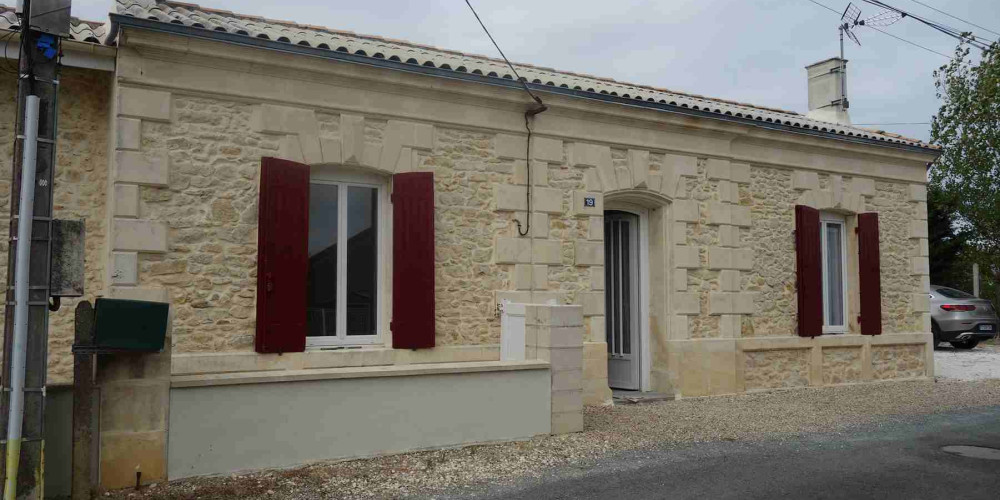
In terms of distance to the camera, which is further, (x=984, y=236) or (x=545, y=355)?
(x=984, y=236)

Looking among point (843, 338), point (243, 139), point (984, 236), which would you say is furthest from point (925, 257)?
point (984, 236)

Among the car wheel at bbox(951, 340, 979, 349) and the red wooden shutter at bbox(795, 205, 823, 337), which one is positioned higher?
the red wooden shutter at bbox(795, 205, 823, 337)

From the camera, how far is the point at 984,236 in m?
20.7

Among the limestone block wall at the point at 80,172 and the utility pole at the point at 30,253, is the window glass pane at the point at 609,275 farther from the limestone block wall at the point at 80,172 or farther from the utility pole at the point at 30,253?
the utility pole at the point at 30,253

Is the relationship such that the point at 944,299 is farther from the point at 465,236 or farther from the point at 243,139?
the point at 243,139

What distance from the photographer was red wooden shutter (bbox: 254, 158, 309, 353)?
22.1 ft

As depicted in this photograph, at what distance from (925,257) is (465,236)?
7.52 meters

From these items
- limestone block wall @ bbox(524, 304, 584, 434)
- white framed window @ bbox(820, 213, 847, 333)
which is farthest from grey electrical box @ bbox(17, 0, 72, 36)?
white framed window @ bbox(820, 213, 847, 333)

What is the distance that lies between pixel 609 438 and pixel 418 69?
3830mm

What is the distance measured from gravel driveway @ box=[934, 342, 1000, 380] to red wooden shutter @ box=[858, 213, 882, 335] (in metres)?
1.93

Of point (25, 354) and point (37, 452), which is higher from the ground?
point (25, 354)

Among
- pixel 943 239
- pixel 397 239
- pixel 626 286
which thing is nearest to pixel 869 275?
pixel 626 286

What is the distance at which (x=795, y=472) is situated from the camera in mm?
5762

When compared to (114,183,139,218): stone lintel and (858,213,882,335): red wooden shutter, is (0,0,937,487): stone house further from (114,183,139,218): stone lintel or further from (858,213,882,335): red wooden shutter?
(858,213,882,335): red wooden shutter
